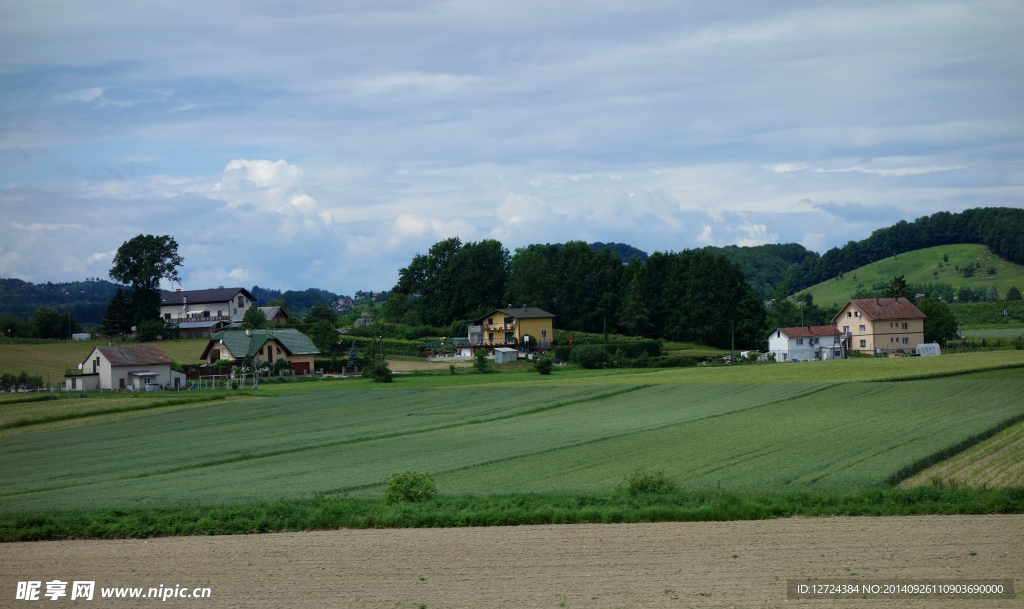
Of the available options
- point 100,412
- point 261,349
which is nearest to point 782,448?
point 100,412

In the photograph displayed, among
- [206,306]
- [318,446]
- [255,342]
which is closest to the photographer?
[318,446]

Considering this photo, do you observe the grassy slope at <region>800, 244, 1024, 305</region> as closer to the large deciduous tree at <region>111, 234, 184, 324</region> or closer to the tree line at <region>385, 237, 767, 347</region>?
the tree line at <region>385, 237, 767, 347</region>

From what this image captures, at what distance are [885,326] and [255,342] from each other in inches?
2927

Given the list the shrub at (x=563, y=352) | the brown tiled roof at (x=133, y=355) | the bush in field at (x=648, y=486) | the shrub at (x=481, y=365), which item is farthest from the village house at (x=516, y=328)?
the bush in field at (x=648, y=486)

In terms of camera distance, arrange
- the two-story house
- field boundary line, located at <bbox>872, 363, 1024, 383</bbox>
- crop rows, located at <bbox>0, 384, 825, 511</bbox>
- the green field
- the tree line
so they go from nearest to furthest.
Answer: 1. the green field
2. crop rows, located at <bbox>0, 384, 825, 511</bbox>
3. field boundary line, located at <bbox>872, 363, 1024, 383</bbox>
4. the tree line
5. the two-story house

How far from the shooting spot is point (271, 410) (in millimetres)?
46438

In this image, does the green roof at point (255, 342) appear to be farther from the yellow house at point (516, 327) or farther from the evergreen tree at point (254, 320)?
the yellow house at point (516, 327)

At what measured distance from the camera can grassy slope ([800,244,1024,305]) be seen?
550ft

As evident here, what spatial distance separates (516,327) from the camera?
10325cm

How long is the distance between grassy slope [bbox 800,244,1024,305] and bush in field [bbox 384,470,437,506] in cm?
16599

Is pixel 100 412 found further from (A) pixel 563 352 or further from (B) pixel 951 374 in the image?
(B) pixel 951 374

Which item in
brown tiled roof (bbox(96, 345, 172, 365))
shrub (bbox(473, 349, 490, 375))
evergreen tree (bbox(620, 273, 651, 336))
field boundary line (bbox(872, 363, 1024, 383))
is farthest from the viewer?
evergreen tree (bbox(620, 273, 651, 336))

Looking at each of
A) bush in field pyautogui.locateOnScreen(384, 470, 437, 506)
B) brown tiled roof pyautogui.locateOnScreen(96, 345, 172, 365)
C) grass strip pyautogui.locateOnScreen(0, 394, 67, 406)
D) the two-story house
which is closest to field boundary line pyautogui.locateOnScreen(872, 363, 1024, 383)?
bush in field pyautogui.locateOnScreen(384, 470, 437, 506)

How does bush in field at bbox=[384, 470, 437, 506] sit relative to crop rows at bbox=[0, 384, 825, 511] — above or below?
above
